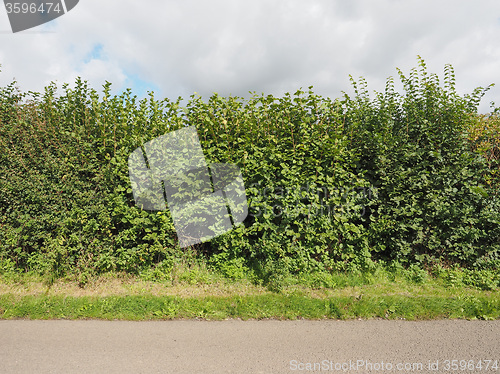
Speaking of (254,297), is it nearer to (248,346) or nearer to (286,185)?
(248,346)

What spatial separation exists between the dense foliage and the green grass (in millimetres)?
237

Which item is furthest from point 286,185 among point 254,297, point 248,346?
point 248,346

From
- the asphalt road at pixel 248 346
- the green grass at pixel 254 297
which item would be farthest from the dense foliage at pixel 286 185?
the asphalt road at pixel 248 346

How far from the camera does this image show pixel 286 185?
Result: 446 cm

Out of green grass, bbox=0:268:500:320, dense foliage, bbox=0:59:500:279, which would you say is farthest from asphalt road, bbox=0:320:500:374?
dense foliage, bbox=0:59:500:279

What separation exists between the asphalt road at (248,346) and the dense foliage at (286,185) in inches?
45.8

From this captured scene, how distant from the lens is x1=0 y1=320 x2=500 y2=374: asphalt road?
2.85 metres

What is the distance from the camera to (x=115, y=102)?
15.6 feet

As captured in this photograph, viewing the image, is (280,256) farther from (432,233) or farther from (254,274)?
(432,233)

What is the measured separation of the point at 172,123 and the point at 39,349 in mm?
3146

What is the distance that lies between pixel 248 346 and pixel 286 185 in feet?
7.13

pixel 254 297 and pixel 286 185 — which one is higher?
pixel 286 185

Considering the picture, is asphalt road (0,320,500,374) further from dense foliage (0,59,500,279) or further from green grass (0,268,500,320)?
dense foliage (0,59,500,279)

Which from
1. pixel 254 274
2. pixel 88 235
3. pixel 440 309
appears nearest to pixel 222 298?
pixel 254 274
